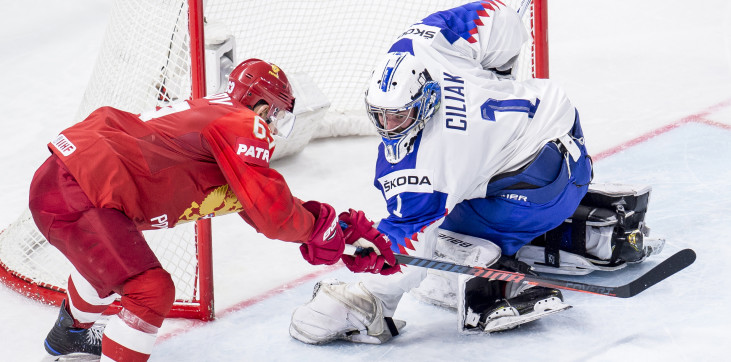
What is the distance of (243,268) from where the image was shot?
4.12 meters

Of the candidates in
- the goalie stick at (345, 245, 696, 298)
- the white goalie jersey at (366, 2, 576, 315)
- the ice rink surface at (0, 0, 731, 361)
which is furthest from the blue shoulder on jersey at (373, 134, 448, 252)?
the ice rink surface at (0, 0, 731, 361)

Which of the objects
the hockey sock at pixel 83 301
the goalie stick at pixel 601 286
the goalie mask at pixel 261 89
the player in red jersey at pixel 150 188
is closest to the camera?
the player in red jersey at pixel 150 188

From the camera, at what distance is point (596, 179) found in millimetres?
4684

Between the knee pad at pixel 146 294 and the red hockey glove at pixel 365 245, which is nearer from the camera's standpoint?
the knee pad at pixel 146 294

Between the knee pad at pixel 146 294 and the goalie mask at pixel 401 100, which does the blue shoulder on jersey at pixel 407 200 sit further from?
the knee pad at pixel 146 294

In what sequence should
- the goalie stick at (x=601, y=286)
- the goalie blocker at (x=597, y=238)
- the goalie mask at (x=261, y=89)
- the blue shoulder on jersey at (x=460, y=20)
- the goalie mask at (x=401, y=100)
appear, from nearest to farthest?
the goalie mask at (x=261, y=89)
the goalie mask at (x=401, y=100)
the goalie stick at (x=601, y=286)
the blue shoulder on jersey at (x=460, y=20)
the goalie blocker at (x=597, y=238)

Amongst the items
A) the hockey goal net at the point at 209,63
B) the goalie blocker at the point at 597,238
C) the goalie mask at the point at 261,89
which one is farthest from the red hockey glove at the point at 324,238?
the goalie blocker at the point at 597,238

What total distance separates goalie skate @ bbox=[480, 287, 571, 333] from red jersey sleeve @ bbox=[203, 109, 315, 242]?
0.91 meters

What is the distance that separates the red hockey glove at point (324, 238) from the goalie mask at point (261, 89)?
289 millimetres

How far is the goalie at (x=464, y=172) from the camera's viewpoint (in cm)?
332

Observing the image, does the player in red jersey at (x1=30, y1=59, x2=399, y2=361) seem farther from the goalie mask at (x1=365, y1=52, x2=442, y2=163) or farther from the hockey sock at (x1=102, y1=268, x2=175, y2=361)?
the goalie mask at (x1=365, y1=52, x2=442, y2=163)

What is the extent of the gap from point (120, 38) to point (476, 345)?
177 centimetres

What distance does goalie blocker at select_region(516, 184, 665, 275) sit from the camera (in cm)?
386

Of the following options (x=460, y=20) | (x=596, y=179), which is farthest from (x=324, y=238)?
(x=596, y=179)
